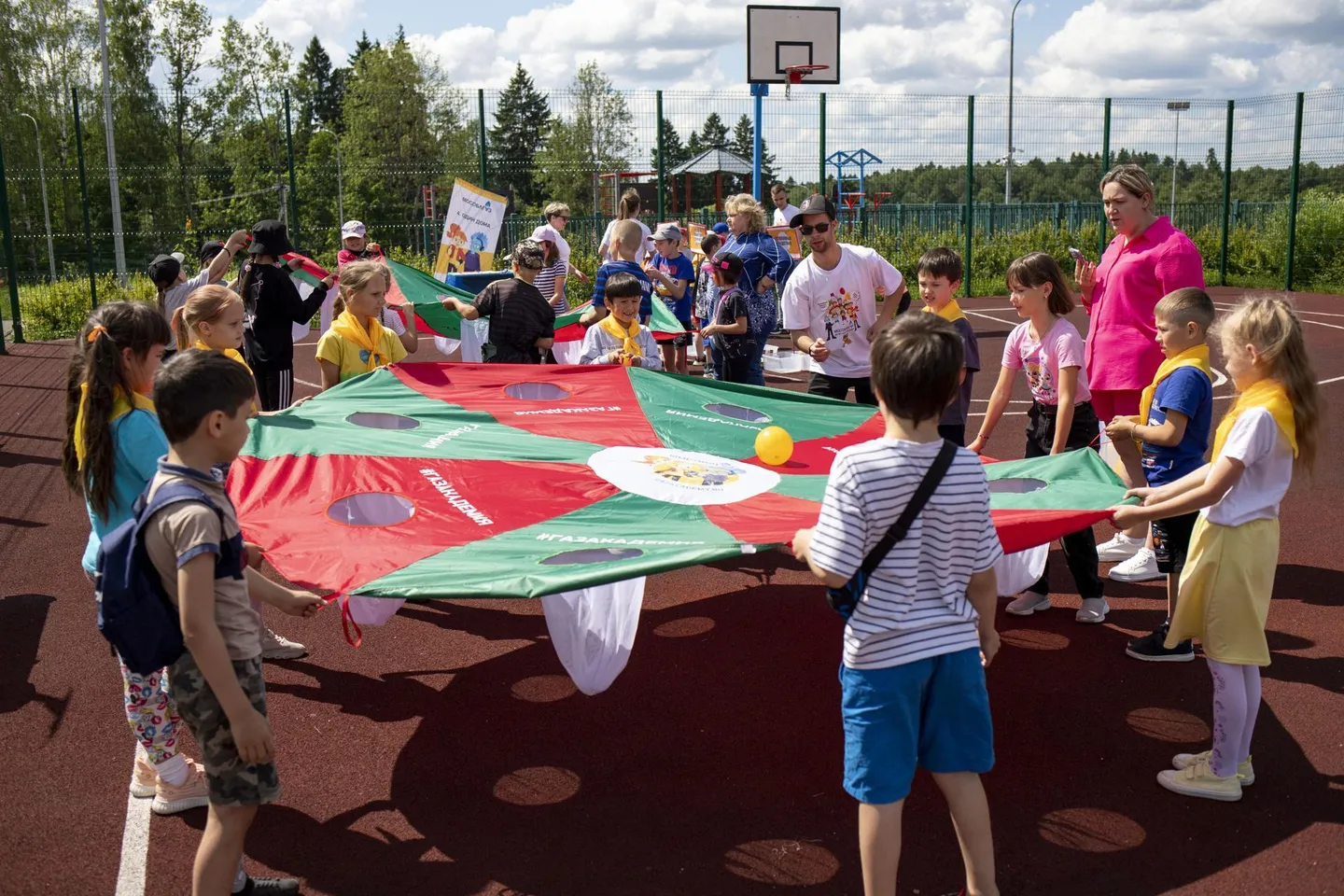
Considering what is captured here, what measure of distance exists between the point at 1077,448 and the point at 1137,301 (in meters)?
0.80

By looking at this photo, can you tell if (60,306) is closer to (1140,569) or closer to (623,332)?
(623,332)

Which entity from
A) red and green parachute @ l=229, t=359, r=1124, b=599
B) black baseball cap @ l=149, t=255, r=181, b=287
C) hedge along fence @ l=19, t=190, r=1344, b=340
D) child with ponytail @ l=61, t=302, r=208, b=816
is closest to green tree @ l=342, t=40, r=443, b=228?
hedge along fence @ l=19, t=190, r=1344, b=340

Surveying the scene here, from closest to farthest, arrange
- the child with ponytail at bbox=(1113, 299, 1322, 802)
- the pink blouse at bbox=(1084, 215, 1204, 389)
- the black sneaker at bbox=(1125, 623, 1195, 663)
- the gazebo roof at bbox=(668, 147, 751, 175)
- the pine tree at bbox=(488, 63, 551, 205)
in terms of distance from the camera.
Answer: the child with ponytail at bbox=(1113, 299, 1322, 802), the black sneaker at bbox=(1125, 623, 1195, 663), the pink blouse at bbox=(1084, 215, 1204, 389), the gazebo roof at bbox=(668, 147, 751, 175), the pine tree at bbox=(488, 63, 551, 205)

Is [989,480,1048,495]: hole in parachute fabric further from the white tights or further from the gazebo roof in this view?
the gazebo roof

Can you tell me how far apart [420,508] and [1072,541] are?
2763 mm

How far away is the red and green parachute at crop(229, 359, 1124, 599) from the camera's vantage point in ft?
11.1

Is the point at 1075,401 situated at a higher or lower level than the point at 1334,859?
higher

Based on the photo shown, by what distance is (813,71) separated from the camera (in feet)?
58.3

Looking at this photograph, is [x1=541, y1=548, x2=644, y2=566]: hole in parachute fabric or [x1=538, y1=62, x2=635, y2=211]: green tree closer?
[x1=541, y1=548, x2=644, y2=566]: hole in parachute fabric

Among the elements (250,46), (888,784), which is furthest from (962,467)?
(250,46)

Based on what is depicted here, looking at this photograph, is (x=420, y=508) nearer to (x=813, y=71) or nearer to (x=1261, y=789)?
(x=1261, y=789)

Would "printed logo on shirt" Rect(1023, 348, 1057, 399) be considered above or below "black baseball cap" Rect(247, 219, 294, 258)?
below

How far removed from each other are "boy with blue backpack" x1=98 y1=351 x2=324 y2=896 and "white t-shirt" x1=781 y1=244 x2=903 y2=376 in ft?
12.2

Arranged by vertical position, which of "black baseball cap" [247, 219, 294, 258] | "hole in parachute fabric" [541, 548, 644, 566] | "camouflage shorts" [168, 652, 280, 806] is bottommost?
"camouflage shorts" [168, 652, 280, 806]
